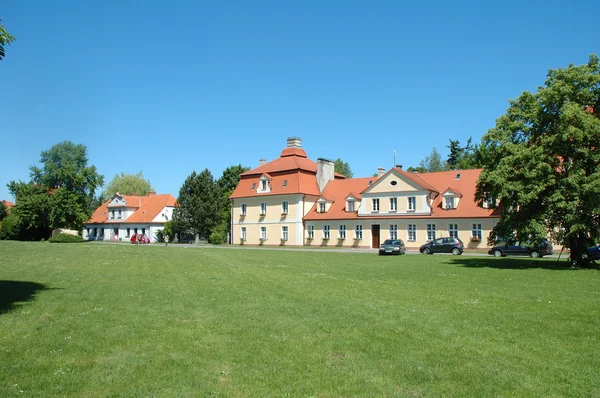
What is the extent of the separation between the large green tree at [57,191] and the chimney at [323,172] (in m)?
34.4

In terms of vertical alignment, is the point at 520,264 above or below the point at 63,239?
below

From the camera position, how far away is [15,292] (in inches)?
575

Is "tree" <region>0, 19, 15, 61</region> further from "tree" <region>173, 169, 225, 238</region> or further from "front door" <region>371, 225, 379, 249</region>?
"tree" <region>173, 169, 225, 238</region>

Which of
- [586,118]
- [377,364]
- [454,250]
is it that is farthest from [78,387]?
[454,250]

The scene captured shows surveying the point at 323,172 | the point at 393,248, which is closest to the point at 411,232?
the point at 393,248

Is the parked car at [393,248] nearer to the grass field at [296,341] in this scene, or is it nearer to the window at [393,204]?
the window at [393,204]

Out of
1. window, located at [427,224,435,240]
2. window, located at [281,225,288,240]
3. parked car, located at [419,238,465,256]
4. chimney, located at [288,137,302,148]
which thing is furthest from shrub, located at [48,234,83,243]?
parked car, located at [419,238,465,256]

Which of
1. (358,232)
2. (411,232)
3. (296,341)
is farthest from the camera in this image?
(358,232)

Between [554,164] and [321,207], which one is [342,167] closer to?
[321,207]

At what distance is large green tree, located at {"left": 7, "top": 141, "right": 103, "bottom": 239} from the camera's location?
67.1 m

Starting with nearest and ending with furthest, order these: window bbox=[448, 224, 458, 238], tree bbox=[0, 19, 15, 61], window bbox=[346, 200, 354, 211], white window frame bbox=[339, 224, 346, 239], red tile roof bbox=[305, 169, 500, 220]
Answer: tree bbox=[0, 19, 15, 61]
red tile roof bbox=[305, 169, 500, 220]
window bbox=[448, 224, 458, 238]
white window frame bbox=[339, 224, 346, 239]
window bbox=[346, 200, 354, 211]

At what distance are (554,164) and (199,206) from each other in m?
48.5

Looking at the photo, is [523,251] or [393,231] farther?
[393,231]

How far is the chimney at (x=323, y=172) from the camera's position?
203ft
